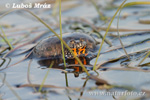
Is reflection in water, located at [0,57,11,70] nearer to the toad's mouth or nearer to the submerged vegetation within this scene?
the submerged vegetation

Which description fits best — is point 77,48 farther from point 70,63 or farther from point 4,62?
point 4,62

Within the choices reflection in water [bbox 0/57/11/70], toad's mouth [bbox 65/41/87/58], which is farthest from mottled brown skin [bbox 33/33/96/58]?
reflection in water [bbox 0/57/11/70]

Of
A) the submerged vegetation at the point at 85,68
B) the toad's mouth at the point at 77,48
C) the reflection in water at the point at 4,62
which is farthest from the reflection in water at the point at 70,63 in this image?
the reflection in water at the point at 4,62

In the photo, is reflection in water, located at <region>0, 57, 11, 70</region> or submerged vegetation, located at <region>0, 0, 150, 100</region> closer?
submerged vegetation, located at <region>0, 0, 150, 100</region>

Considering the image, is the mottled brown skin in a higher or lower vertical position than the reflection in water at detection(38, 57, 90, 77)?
higher

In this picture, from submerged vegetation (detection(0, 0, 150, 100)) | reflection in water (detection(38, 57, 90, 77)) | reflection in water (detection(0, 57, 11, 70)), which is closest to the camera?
submerged vegetation (detection(0, 0, 150, 100))

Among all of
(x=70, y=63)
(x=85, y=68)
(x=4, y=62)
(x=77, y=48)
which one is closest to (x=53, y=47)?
(x=77, y=48)

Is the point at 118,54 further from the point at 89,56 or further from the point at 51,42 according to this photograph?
the point at 51,42

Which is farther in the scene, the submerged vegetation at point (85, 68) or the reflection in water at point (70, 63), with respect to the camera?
the reflection in water at point (70, 63)

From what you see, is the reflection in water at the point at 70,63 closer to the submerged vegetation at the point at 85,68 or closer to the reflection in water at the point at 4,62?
the submerged vegetation at the point at 85,68

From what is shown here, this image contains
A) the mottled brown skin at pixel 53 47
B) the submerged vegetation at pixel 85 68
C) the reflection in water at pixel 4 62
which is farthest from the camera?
the mottled brown skin at pixel 53 47

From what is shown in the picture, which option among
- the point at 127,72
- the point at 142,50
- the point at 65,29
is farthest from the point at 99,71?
the point at 65,29
